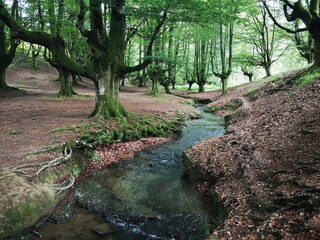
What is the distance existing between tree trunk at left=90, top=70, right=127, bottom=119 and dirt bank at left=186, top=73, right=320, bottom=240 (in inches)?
195

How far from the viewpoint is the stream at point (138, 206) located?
5.96 metres

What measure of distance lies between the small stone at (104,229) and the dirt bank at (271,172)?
2.32 metres

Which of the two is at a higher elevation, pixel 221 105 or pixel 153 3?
pixel 153 3

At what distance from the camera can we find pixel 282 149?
7730mm

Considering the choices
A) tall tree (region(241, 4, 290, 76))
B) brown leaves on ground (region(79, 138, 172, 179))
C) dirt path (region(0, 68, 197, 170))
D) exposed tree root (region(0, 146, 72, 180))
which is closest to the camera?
exposed tree root (region(0, 146, 72, 180))

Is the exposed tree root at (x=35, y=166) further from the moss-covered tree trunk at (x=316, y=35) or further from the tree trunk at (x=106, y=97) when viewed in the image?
the moss-covered tree trunk at (x=316, y=35)

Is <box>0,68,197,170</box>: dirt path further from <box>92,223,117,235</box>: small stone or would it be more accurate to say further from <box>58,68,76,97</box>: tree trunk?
<box>92,223,117,235</box>: small stone

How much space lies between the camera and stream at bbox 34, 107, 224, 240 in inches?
235

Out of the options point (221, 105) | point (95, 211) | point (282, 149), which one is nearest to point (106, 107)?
point (95, 211)

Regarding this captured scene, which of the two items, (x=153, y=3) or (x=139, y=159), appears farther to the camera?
(x=153, y=3)

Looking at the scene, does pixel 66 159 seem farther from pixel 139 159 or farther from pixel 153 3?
pixel 153 3

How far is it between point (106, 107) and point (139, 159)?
11.9ft

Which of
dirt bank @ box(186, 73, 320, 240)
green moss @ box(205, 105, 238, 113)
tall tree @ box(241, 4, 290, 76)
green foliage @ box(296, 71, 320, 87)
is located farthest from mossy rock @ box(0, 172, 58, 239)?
tall tree @ box(241, 4, 290, 76)

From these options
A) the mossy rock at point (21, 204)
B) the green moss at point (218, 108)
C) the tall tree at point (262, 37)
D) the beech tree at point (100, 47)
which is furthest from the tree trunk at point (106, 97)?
the tall tree at point (262, 37)
